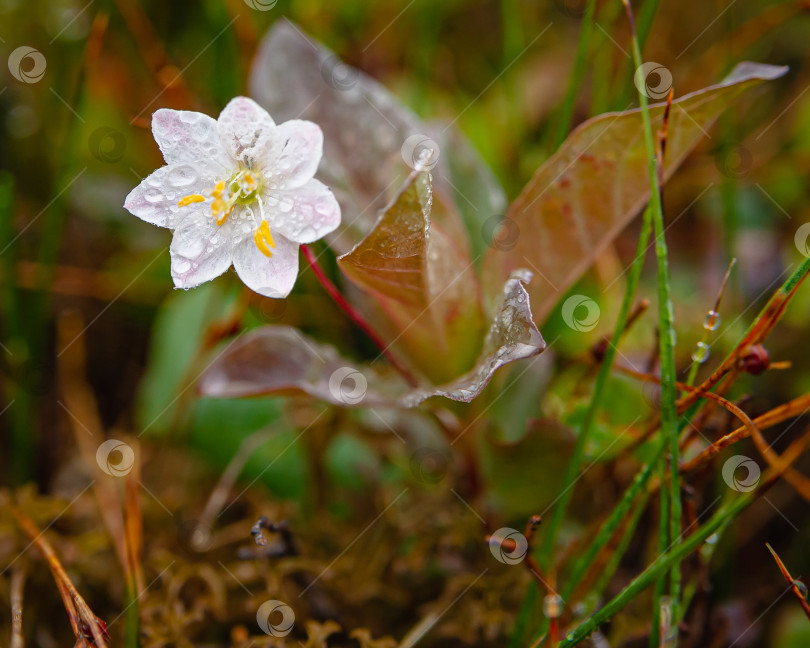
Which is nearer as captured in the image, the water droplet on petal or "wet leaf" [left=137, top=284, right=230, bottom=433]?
the water droplet on petal

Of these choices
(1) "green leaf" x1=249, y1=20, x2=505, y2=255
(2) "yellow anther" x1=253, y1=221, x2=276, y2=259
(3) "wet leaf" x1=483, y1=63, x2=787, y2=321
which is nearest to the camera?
(2) "yellow anther" x1=253, y1=221, x2=276, y2=259

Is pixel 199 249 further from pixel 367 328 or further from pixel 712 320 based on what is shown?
pixel 712 320

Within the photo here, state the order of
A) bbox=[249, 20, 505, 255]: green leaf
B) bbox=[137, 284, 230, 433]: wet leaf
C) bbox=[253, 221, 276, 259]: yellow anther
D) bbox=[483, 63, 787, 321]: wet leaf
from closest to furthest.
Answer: bbox=[253, 221, 276, 259]: yellow anther
bbox=[483, 63, 787, 321]: wet leaf
bbox=[249, 20, 505, 255]: green leaf
bbox=[137, 284, 230, 433]: wet leaf

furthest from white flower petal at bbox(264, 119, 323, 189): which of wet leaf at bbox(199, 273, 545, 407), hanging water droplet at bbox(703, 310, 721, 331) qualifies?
hanging water droplet at bbox(703, 310, 721, 331)

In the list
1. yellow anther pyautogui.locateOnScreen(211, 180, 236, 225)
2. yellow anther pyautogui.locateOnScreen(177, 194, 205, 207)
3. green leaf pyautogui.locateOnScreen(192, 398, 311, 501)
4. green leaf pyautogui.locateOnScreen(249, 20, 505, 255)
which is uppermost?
green leaf pyautogui.locateOnScreen(249, 20, 505, 255)

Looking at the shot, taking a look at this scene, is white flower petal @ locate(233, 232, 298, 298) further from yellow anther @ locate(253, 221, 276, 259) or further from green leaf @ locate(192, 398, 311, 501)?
green leaf @ locate(192, 398, 311, 501)

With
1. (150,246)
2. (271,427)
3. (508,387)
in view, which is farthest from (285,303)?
(508,387)
